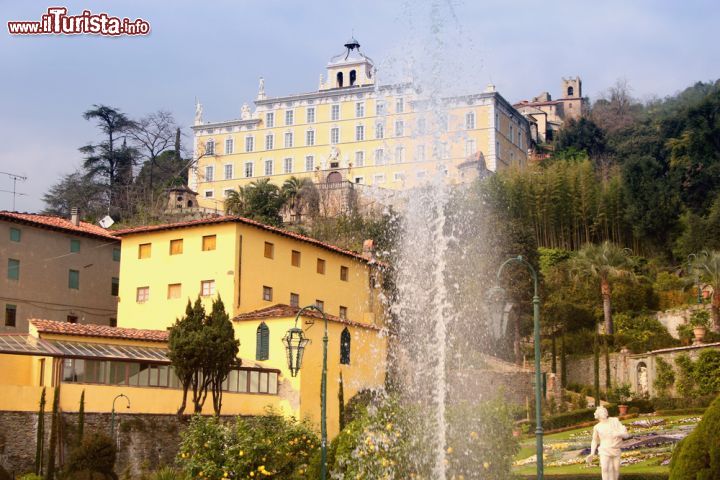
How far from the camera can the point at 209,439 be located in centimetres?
2612

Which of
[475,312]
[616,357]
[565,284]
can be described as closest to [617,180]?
[565,284]

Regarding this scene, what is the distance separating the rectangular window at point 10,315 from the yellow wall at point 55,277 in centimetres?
16

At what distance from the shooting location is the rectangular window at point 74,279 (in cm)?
5469

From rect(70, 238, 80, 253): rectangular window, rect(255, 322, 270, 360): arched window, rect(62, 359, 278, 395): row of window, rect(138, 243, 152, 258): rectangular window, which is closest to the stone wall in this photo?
rect(62, 359, 278, 395): row of window

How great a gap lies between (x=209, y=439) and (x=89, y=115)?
68.6 meters

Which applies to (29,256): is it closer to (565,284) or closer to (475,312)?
(475,312)

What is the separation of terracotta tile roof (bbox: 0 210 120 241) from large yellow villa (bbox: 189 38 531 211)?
109 ft

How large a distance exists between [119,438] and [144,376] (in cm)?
312

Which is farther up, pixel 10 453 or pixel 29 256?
pixel 29 256

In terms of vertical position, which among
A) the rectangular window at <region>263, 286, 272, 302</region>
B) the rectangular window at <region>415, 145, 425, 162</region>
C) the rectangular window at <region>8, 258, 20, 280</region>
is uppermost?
the rectangular window at <region>8, 258, 20, 280</region>

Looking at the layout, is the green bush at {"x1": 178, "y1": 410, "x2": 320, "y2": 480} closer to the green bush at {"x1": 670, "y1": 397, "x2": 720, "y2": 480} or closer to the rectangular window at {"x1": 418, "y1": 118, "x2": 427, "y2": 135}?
the rectangular window at {"x1": 418, "y1": 118, "x2": 427, "y2": 135}

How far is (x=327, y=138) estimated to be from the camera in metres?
96.9

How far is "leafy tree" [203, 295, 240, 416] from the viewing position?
36.6 meters

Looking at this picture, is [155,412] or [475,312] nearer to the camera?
[155,412]
